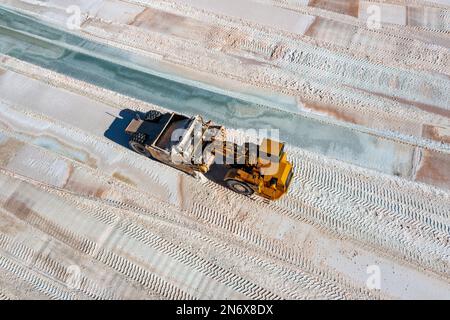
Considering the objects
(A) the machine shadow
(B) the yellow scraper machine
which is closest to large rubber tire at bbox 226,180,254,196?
(B) the yellow scraper machine

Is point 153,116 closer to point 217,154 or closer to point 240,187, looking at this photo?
point 217,154

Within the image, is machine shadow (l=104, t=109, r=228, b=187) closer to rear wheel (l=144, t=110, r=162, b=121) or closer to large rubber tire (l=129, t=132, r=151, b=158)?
large rubber tire (l=129, t=132, r=151, b=158)

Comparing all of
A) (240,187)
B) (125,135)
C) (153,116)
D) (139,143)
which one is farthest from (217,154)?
(125,135)

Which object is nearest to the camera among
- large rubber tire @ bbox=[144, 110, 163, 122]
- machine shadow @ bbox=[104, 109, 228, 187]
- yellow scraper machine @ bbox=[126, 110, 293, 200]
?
yellow scraper machine @ bbox=[126, 110, 293, 200]

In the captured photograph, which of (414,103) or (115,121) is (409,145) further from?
(115,121)

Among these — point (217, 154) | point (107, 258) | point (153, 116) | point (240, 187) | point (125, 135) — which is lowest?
point (107, 258)

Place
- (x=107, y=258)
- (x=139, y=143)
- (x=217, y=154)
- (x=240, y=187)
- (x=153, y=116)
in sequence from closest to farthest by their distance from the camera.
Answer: (x=107, y=258) < (x=240, y=187) < (x=217, y=154) < (x=139, y=143) < (x=153, y=116)

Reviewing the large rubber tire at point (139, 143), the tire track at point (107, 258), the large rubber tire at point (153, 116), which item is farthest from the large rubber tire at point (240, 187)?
the large rubber tire at point (153, 116)
